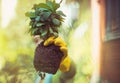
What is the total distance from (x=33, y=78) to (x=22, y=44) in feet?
0.80

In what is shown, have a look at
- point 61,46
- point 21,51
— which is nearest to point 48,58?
point 61,46

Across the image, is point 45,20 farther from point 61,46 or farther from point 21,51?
point 21,51

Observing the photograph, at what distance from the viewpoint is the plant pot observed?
154 centimetres

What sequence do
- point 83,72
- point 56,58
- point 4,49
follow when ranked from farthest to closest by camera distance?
point 83,72
point 4,49
point 56,58

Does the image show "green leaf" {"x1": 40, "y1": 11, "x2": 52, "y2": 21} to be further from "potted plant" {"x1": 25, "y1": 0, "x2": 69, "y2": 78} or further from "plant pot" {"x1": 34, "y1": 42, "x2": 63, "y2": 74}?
"plant pot" {"x1": 34, "y1": 42, "x2": 63, "y2": 74}

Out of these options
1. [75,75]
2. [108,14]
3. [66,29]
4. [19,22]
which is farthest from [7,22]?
[108,14]

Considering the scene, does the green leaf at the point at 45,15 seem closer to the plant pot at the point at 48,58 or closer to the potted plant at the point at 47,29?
the potted plant at the point at 47,29

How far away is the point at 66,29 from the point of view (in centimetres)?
213

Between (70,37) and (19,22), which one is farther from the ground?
(19,22)

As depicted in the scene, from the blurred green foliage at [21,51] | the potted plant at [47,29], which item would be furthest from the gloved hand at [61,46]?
the blurred green foliage at [21,51]

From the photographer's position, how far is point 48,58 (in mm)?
1547

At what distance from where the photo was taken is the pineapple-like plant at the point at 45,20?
58.9 inches

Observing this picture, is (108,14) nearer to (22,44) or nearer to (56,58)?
(22,44)

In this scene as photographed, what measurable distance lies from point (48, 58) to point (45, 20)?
197 millimetres
